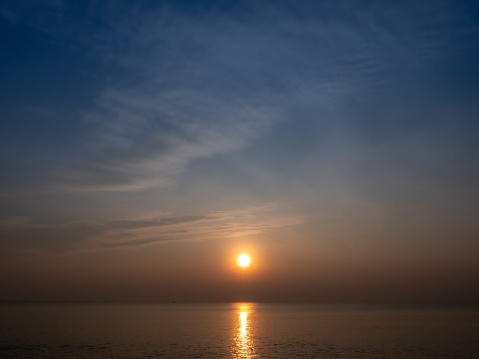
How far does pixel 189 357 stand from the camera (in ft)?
190

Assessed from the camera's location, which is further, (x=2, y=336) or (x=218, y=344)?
(x=2, y=336)

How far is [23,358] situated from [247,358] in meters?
30.5

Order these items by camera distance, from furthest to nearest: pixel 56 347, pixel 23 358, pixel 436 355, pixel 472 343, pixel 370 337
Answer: pixel 370 337
pixel 472 343
pixel 56 347
pixel 436 355
pixel 23 358

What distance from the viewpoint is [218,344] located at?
245 ft

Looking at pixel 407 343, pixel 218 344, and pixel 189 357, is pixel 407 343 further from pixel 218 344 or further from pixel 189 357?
pixel 189 357

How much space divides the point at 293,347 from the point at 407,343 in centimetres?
2145

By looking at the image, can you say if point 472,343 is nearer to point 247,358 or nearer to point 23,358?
point 247,358

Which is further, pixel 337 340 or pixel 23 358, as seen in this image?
pixel 337 340

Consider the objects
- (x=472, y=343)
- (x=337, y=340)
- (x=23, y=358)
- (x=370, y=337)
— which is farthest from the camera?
(x=370, y=337)

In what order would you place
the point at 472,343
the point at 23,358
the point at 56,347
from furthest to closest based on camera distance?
1. the point at 472,343
2. the point at 56,347
3. the point at 23,358

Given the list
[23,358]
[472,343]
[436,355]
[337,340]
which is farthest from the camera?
[337,340]

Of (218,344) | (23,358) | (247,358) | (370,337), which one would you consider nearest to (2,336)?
(23,358)

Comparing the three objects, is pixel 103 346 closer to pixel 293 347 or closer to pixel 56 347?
pixel 56 347

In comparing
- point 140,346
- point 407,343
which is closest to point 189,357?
point 140,346
